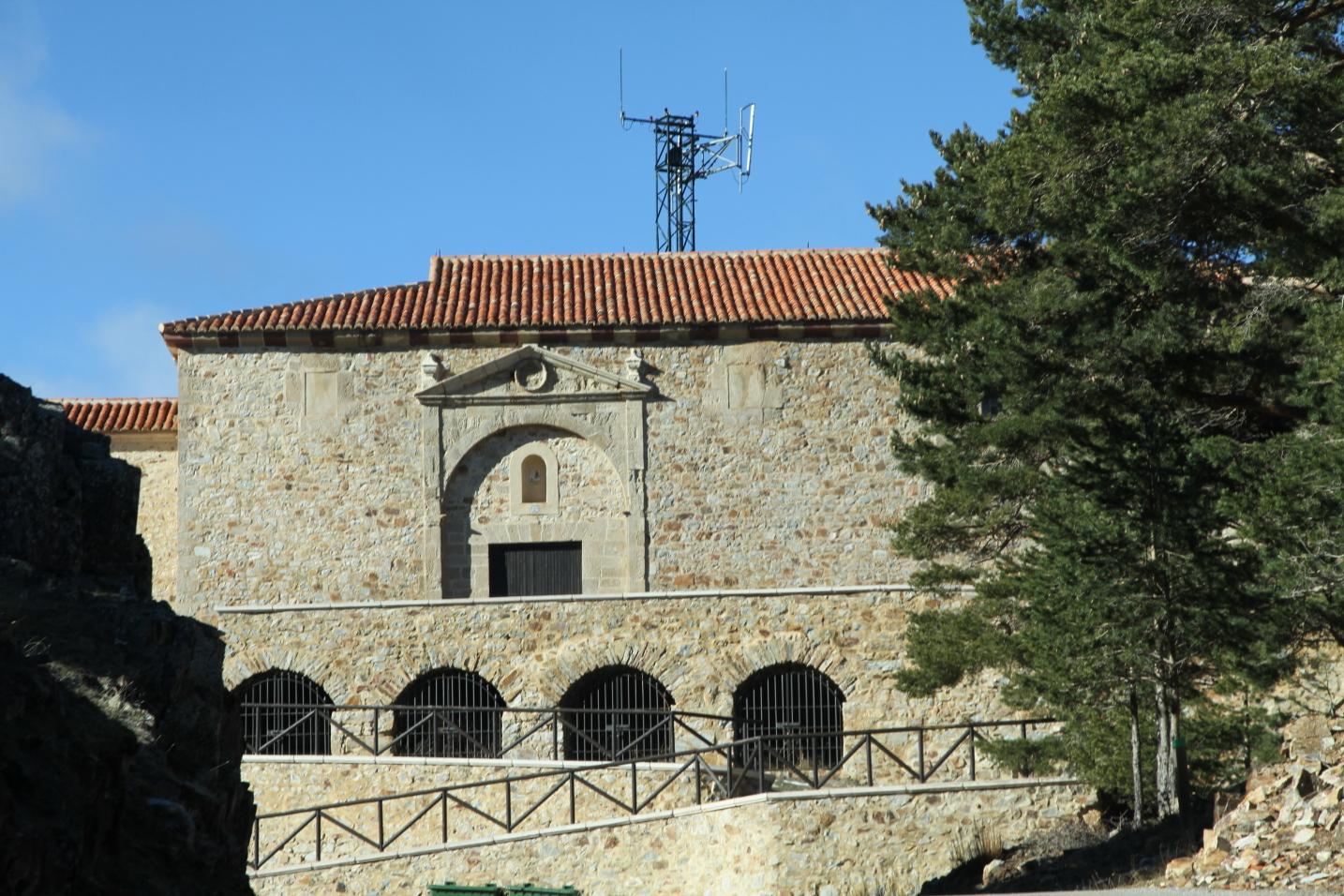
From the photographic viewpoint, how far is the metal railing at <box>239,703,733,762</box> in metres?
24.5

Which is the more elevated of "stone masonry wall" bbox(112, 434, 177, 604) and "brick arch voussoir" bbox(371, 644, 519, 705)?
"stone masonry wall" bbox(112, 434, 177, 604)

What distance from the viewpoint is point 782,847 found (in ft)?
64.0

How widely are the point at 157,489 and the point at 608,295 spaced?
8.69 metres

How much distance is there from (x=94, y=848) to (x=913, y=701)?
16.5 metres

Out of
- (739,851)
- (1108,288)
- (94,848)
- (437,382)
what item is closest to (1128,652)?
(1108,288)

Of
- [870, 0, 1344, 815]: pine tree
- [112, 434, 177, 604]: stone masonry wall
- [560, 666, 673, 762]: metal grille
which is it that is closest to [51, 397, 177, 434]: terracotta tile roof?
[112, 434, 177, 604]: stone masonry wall

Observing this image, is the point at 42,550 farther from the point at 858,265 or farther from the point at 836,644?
the point at 858,265

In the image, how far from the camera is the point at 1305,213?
1559 centimetres

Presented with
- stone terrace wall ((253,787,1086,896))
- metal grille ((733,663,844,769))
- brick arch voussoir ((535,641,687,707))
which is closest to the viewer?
stone terrace wall ((253,787,1086,896))

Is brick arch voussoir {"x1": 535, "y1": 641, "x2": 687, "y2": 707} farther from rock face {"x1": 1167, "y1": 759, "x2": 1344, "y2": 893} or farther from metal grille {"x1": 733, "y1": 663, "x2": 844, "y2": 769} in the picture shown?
rock face {"x1": 1167, "y1": 759, "x2": 1344, "y2": 893}

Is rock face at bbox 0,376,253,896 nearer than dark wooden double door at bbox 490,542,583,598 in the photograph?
Yes

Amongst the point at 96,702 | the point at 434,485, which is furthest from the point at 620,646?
the point at 96,702

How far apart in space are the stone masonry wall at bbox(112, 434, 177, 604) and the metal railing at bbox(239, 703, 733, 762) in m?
5.87

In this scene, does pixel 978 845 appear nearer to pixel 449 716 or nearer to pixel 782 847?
pixel 782 847
